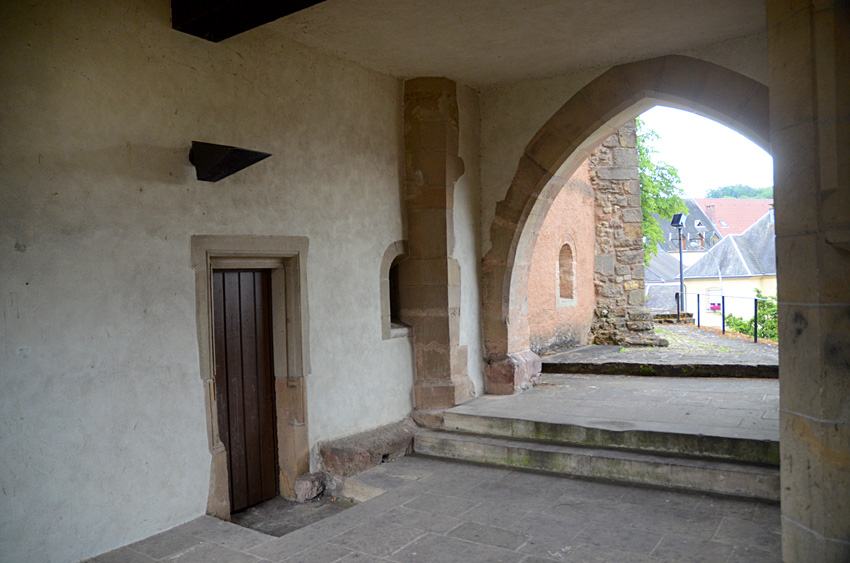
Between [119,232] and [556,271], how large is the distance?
6.27 meters

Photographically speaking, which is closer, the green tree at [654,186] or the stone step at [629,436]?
the stone step at [629,436]

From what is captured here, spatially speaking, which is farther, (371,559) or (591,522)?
(591,522)

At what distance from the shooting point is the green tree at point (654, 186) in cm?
1395

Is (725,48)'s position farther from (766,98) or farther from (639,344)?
(639,344)

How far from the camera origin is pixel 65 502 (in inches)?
131

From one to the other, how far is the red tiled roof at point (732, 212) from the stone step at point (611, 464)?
4197 cm

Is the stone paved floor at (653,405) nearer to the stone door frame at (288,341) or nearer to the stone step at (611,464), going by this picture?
the stone step at (611,464)

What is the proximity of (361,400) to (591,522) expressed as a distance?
2128 millimetres

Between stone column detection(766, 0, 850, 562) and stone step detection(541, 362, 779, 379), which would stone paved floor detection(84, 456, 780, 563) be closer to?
stone column detection(766, 0, 850, 562)

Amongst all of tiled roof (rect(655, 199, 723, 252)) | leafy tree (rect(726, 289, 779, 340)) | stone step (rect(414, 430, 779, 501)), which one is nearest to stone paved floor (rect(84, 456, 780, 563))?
stone step (rect(414, 430, 779, 501))

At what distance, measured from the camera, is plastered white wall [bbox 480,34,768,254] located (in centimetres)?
583

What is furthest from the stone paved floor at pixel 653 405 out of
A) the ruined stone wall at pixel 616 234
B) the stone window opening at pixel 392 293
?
the ruined stone wall at pixel 616 234

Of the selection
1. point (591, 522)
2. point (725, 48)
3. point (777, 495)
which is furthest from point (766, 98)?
point (591, 522)

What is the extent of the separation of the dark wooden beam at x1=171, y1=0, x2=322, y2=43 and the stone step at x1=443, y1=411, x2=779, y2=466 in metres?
3.29
